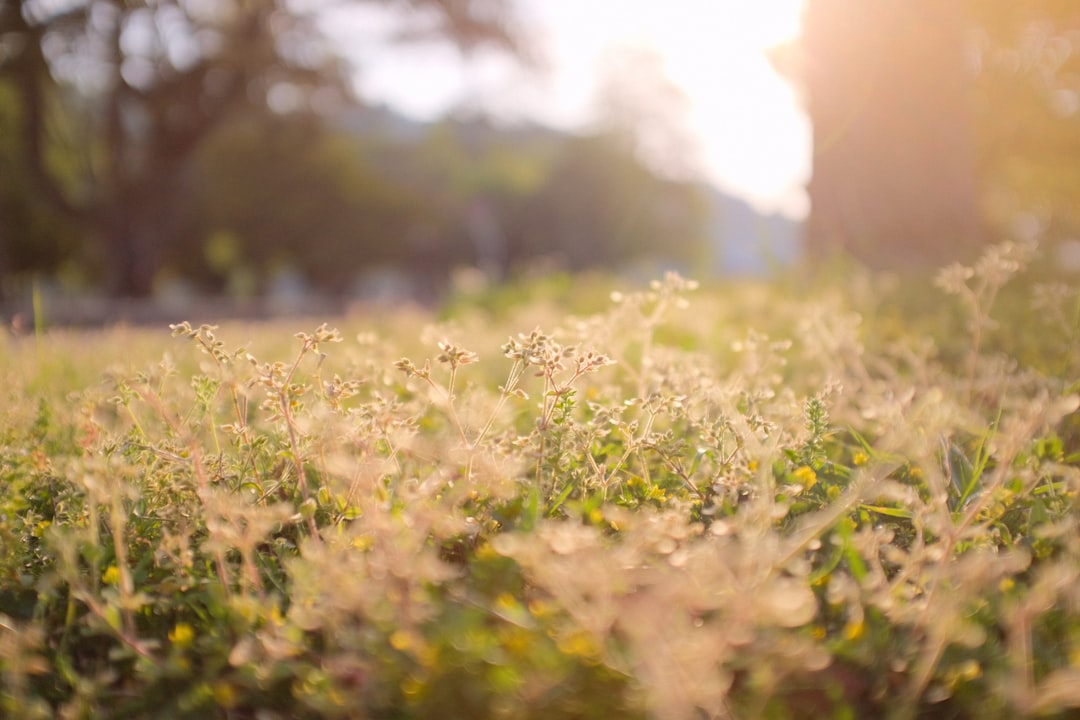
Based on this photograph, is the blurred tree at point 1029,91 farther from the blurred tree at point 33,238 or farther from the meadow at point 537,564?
the blurred tree at point 33,238

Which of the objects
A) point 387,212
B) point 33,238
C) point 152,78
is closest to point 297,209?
point 387,212

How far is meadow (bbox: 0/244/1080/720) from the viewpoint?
3.90 ft

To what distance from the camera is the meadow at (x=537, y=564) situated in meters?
1.19

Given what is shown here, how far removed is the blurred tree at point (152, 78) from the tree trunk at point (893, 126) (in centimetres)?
1404

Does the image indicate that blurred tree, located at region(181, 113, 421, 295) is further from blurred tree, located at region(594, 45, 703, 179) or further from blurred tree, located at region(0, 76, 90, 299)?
blurred tree, located at region(594, 45, 703, 179)

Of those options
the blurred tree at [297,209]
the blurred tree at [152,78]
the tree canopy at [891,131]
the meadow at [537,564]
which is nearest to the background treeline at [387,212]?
the blurred tree at [297,209]

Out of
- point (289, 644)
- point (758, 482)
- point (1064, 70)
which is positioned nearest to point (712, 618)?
point (758, 482)

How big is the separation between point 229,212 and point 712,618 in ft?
142

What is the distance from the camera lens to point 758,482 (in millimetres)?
1818


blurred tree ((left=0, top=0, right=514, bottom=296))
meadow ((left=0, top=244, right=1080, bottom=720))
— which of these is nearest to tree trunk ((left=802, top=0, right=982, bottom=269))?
meadow ((left=0, top=244, right=1080, bottom=720))

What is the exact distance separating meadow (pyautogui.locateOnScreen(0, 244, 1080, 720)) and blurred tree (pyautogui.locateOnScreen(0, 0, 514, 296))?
19.5m

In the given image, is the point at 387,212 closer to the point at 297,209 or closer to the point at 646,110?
the point at 297,209

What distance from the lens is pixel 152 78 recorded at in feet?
66.9

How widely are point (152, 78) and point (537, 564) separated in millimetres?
22866
